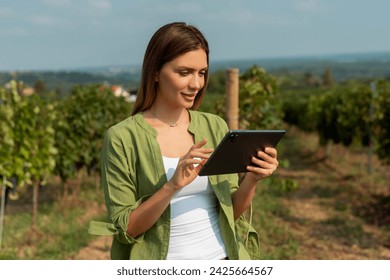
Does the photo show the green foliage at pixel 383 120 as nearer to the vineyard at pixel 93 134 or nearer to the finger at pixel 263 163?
the vineyard at pixel 93 134

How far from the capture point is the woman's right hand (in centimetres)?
147

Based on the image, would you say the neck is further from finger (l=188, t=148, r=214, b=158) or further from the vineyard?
the vineyard

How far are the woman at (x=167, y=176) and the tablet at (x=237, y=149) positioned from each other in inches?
0.9

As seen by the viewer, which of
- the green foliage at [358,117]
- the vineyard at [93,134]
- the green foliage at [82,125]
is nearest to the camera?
the vineyard at [93,134]

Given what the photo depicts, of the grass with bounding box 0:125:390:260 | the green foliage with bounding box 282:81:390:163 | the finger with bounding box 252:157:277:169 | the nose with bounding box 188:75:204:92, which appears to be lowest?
the grass with bounding box 0:125:390:260

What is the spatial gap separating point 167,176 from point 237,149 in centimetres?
24

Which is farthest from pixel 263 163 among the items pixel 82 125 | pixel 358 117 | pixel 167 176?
pixel 358 117

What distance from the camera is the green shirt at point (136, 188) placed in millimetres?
1581

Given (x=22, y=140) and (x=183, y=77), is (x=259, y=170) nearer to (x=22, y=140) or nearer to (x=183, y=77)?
(x=183, y=77)

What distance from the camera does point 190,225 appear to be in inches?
63.8

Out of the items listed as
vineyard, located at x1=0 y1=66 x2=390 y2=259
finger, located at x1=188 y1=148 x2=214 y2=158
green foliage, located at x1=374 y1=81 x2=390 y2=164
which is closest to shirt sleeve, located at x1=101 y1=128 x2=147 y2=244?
finger, located at x1=188 y1=148 x2=214 y2=158

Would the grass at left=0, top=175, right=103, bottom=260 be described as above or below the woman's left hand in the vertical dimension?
below

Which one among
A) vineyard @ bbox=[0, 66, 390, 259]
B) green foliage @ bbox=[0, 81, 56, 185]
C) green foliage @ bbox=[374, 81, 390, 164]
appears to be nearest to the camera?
green foliage @ bbox=[0, 81, 56, 185]

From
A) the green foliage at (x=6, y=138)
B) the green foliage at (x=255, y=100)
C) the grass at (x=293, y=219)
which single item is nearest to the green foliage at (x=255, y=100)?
the green foliage at (x=255, y=100)
